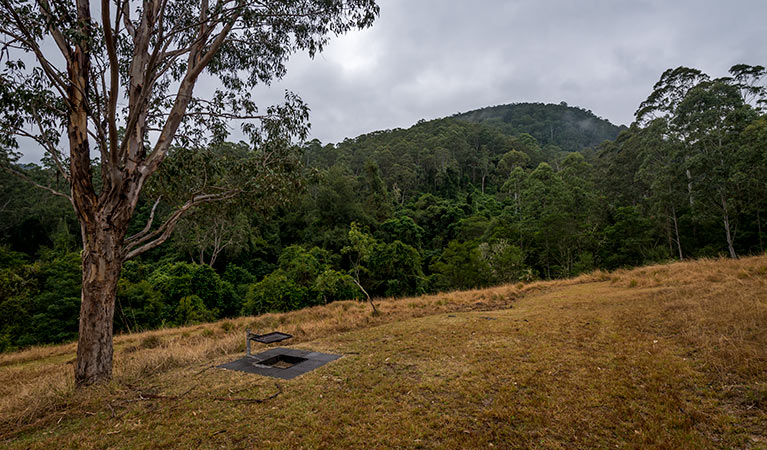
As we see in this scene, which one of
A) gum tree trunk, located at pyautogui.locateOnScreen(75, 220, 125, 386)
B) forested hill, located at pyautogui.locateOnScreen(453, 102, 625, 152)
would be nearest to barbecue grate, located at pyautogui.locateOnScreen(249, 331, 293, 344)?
gum tree trunk, located at pyautogui.locateOnScreen(75, 220, 125, 386)

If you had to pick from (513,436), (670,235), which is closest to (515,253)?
(670,235)

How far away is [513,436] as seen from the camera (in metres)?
2.94

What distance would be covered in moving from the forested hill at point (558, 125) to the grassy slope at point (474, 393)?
91208 millimetres

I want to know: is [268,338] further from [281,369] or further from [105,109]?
[105,109]

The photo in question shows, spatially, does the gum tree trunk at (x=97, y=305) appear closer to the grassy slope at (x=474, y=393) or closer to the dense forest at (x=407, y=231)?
the grassy slope at (x=474, y=393)

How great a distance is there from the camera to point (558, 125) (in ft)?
332

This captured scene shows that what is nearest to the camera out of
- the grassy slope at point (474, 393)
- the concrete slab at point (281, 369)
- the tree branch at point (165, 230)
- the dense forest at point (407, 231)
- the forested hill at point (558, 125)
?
the grassy slope at point (474, 393)

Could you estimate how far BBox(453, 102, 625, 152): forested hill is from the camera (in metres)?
93.1

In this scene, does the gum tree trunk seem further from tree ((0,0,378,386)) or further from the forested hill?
the forested hill

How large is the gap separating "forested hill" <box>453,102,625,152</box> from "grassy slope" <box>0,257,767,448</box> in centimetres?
9121

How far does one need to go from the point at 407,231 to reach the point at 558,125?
9088 cm

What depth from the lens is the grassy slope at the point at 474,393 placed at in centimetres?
300

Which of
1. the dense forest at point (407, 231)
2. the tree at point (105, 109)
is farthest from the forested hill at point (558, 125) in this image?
the tree at point (105, 109)

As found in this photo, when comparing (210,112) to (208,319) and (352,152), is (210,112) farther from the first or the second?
(352,152)
